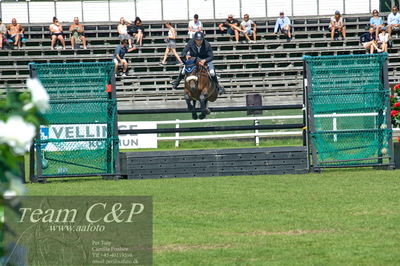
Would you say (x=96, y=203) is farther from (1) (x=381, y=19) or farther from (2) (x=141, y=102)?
(1) (x=381, y=19)

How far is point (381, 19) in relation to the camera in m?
36.9

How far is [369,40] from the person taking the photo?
3591cm

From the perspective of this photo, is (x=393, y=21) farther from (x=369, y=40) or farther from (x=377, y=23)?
(x=369, y=40)

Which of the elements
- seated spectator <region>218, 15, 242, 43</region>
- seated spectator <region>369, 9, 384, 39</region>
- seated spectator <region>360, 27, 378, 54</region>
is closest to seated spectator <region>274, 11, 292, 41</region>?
seated spectator <region>218, 15, 242, 43</region>

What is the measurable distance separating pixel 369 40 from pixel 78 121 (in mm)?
21709

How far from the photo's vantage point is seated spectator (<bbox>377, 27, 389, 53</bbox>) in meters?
35.4

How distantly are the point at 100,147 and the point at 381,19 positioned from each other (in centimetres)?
2285

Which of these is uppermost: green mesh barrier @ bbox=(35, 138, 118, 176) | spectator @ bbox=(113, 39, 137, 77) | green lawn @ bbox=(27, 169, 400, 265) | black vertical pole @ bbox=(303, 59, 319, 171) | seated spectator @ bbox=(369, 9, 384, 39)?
seated spectator @ bbox=(369, 9, 384, 39)

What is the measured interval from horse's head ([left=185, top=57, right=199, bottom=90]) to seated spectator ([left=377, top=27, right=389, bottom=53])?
1644 cm

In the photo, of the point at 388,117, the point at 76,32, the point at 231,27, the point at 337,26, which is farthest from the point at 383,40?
the point at 388,117

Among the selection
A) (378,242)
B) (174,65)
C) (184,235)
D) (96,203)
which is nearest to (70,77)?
(96,203)

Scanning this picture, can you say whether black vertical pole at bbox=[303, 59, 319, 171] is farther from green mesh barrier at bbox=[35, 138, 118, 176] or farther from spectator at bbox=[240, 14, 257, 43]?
spectator at bbox=[240, 14, 257, 43]

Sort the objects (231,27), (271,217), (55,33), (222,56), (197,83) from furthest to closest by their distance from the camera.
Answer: (222,56), (231,27), (55,33), (197,83), (271,217)

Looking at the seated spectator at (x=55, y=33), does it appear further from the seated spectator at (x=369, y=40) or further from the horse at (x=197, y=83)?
the horse at (x=197, y=83)
